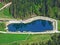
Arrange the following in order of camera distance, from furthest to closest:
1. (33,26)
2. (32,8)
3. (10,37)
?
(32,8)
(33,26)
(10,37)

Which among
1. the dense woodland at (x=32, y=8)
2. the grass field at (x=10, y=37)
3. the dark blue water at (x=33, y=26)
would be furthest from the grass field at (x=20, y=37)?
the dense woodland at (x=32, y=8)

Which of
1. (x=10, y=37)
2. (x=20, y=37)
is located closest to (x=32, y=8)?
(x=20, y=37)

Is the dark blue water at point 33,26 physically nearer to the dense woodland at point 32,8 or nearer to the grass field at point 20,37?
the dense woodland at point 32,8

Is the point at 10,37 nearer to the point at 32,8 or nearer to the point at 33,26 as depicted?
the point at 33,26

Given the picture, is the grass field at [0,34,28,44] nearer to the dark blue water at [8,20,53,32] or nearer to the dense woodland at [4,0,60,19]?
the dark blue water at [8,20,53,32]

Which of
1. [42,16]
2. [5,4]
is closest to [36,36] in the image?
[42,16]
